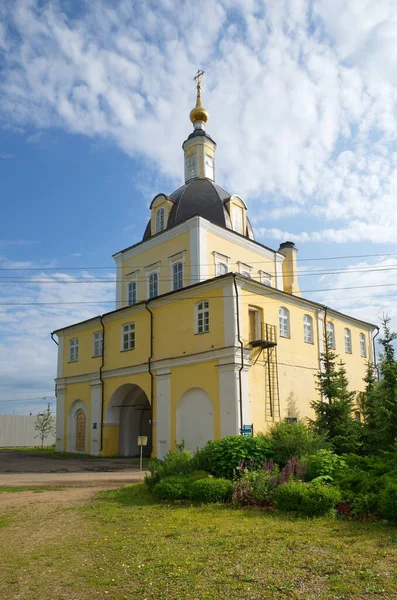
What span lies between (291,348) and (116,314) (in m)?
9.33

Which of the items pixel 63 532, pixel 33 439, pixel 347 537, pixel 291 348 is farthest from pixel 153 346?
pixel 33 439

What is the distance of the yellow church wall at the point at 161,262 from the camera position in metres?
28.8

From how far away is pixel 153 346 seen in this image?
26.2 meters

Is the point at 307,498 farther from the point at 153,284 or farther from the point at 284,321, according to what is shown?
the point at 153,284

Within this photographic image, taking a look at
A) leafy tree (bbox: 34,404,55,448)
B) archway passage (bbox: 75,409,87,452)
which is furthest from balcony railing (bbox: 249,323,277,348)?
leafy tree (bbox: 34,404,55,448)

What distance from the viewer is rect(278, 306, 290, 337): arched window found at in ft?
84.4

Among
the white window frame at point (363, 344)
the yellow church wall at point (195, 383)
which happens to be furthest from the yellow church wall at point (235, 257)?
the white window frame at point (363, 344)

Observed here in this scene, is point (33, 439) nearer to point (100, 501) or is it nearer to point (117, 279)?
point (117, 279)

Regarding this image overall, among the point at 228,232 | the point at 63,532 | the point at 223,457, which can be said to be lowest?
the point at 63,532

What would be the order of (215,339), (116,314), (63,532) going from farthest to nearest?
(116,314)
(215,339)
(63,532)

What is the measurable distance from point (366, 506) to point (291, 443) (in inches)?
219

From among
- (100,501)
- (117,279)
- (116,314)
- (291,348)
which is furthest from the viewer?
(117,279)

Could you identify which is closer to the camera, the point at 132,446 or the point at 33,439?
the point at 132,446

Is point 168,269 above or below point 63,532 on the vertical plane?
above
